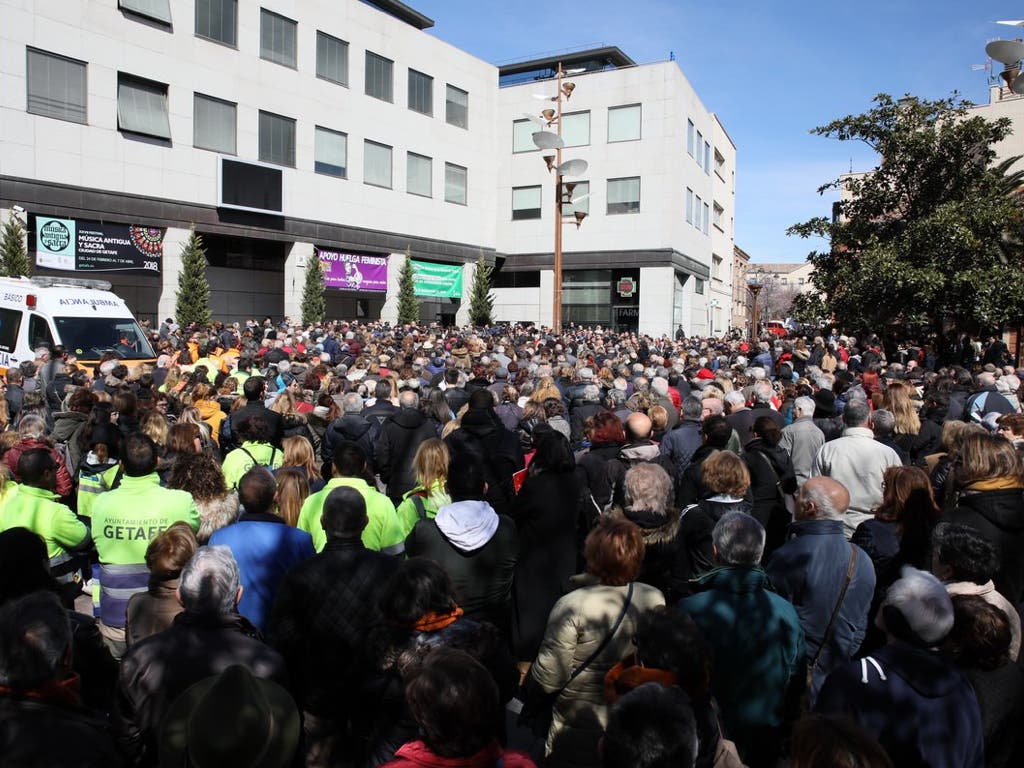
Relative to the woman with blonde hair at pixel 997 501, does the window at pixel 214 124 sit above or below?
above

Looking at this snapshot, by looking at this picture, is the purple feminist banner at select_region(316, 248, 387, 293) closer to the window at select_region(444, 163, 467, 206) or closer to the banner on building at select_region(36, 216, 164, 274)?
the window at select_region(444, 163, 467, 206)

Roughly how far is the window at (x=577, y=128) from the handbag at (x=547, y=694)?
42390 mm

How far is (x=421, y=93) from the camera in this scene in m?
38.7

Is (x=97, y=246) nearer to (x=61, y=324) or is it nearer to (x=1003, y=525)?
(x=61, y=324)

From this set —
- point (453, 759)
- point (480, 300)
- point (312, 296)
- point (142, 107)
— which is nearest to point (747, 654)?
point (453, 759)

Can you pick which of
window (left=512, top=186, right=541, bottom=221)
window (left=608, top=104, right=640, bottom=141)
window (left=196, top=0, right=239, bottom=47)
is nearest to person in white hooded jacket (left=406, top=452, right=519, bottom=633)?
window (left=196, top=0, right=239, bottom=47)

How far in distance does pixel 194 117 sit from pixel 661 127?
2417 cm

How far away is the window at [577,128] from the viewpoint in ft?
141

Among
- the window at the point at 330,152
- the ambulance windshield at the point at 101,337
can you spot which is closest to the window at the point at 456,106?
the window at the point at 330,152

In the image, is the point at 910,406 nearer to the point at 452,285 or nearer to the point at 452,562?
the point at 452,562

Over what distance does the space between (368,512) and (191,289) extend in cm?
2634

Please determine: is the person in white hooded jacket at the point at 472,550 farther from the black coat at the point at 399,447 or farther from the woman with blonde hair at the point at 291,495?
the black coat at the point at 399,447

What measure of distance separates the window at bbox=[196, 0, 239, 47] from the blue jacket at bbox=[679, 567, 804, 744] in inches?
1256

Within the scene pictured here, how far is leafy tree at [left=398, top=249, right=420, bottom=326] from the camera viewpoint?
37.4m
